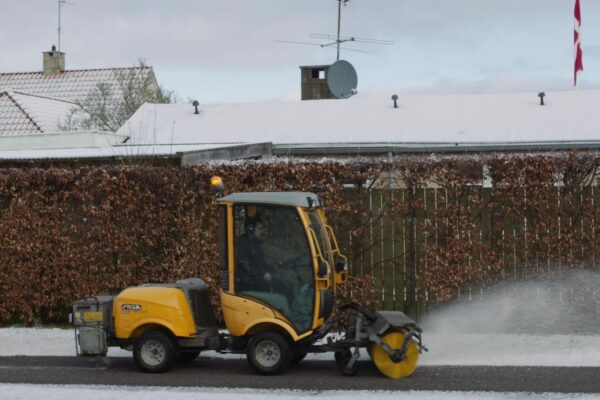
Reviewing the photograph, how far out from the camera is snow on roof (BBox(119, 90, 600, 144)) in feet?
76.6

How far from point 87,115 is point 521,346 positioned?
29.5 metres

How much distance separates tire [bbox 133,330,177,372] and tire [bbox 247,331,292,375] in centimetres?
99

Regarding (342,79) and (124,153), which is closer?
(124,153)

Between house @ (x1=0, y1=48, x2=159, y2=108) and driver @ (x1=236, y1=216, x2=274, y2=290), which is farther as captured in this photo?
house @ (x1=0, y1=48, x2=159, y2=108)

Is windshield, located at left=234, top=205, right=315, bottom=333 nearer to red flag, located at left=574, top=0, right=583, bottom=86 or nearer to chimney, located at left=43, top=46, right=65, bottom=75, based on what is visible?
red flag, located at left=574, top=0, right=583, bottom=86

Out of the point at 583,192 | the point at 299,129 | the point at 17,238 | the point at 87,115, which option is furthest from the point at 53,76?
the point at 583,192

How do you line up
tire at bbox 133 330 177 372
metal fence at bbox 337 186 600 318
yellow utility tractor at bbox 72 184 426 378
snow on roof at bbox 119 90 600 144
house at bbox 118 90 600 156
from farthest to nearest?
snow on roof at bbox 119 90 600 144 < house at bbox 118 90 600 156 < metal fence at bbox 337 186 600 318 < tire at bbox 133 330 177 372 < yellow utility tractor at bbox 72 184 426 378

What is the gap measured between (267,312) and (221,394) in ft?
3.93

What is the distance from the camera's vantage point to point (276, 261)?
402 inches

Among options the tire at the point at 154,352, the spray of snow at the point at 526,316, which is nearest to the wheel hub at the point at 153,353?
the tire at the point at 154,352

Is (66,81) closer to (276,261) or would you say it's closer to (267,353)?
(276,261)

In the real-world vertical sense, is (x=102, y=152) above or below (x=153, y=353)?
above

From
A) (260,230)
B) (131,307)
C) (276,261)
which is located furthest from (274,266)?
(131,307)

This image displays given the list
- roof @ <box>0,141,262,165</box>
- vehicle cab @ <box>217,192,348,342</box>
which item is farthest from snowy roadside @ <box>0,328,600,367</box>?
roof @ <box>0,141,262,165</box>
